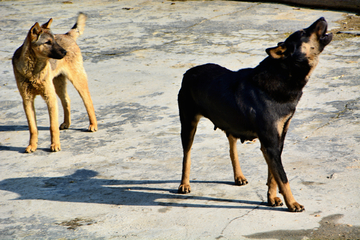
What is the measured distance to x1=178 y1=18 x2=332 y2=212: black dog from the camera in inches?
131

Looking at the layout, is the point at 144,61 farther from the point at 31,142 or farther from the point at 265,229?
the point at 265,229

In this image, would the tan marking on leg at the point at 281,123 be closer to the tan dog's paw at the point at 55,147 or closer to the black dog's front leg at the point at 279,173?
the black dog's front leg at the point at 279,173

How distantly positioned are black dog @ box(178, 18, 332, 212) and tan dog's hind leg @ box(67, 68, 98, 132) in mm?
2581

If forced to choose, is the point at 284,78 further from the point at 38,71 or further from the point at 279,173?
the point at 38,71

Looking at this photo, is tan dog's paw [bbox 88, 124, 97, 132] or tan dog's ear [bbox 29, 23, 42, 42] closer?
tan dog's ear [bbox 29, 23, 42, 42]

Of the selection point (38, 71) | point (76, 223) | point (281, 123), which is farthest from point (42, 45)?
point (281, 123)

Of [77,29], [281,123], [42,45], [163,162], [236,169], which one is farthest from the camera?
[77,29]

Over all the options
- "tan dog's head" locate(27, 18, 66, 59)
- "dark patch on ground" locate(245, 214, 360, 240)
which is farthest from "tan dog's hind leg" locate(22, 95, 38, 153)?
"dark patch on ground" locate(245, 214, 360, 240)

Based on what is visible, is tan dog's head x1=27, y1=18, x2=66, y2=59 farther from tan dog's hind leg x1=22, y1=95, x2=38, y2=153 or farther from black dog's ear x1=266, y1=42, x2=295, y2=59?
black dog's ear x1=266, y1=42, x2=295, y2=59

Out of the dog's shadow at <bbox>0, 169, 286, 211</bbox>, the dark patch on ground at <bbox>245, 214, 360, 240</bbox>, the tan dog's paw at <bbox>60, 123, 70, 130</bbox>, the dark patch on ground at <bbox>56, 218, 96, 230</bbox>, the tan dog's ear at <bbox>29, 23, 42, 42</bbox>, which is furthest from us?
the tan dog's paw at <bbox>60, 123, 70, 130</bbox>

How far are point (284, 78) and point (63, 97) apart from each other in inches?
150

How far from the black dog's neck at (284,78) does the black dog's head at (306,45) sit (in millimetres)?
49

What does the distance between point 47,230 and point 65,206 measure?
0.43 m

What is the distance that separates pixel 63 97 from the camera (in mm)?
6133
